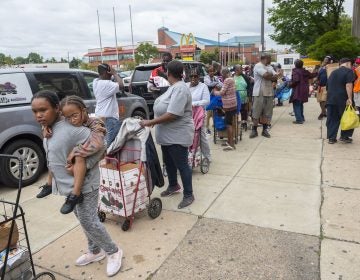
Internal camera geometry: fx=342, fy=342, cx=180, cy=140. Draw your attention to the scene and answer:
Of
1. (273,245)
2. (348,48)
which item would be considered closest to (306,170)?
(273,245)

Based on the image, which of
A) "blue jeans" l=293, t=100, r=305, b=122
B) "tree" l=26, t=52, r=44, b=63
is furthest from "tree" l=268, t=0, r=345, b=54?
"tree" l=26, t=52, r=44, b=63

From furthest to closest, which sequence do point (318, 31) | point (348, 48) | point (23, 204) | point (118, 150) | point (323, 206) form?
point (318, 31) < point (348, 48) < point (23, 204) < point (323, 206) < point (118, 150)

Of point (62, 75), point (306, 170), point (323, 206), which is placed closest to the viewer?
point (323, 206)

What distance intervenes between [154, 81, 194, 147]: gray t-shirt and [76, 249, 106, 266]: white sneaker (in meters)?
1.50

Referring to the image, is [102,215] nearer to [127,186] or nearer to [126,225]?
[126,225]

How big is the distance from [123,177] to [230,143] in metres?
3.79

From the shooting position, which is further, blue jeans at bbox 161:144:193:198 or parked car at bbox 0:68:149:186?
parked car at bbox 0:68:149:186

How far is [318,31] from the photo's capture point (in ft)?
102

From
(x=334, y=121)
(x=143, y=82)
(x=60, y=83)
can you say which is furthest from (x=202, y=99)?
(x=143, y=82)

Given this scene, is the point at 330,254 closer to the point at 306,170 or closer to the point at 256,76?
the point at 306,170

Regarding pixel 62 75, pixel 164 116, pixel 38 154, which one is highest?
pixel 62 75

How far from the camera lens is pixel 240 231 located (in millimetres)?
3674

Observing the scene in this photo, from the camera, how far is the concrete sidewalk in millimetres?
3059

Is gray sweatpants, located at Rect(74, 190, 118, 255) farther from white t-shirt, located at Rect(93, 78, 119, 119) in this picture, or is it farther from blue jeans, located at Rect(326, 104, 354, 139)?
blue jeans, located at Rect(326, 104, 354, 139)
